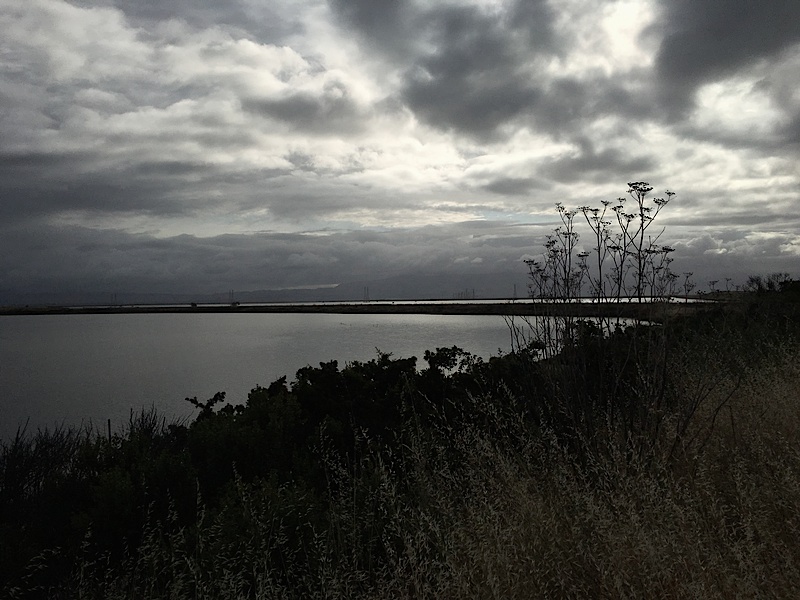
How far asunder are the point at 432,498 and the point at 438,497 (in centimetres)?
63

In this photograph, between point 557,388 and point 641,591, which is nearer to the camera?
point 641,591

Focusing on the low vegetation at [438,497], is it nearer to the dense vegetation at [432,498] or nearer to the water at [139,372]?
the dense vegetation at [432,498]

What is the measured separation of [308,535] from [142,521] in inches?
72.4

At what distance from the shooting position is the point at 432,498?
579 cm

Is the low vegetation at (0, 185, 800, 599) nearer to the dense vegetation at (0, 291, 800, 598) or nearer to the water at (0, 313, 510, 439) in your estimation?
the dense vegetation at (0, 291, 800, 598)

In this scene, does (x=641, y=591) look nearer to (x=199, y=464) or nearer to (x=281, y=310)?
(x=199, y=464)

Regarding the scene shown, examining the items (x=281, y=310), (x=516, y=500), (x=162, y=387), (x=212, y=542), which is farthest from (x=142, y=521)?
(x=281, y=310)

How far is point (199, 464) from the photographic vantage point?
278 inches

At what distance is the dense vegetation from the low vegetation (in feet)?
0.10

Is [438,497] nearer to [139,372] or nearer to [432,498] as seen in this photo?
[432,498]

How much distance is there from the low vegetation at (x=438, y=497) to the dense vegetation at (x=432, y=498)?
0.10 feet

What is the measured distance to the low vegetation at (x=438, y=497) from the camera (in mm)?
3740

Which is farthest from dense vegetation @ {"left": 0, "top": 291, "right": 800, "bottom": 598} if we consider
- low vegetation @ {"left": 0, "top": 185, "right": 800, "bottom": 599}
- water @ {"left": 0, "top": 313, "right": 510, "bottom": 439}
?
water @ {"left": 0, "top": 313, "right": 510, "bottom": 439}

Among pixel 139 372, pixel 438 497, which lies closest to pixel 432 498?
pixel 438 497
